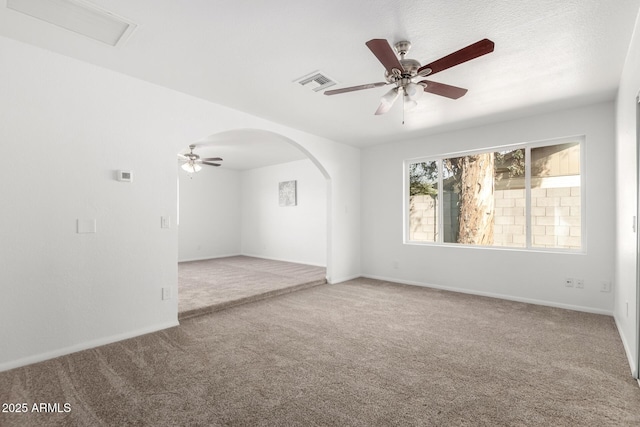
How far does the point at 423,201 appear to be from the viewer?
5.44 metres

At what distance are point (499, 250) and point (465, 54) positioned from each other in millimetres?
3376

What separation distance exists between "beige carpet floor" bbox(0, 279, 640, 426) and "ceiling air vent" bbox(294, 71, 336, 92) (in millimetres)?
2563

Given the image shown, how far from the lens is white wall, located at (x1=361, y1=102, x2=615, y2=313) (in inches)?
148

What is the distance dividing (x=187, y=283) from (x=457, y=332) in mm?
4128

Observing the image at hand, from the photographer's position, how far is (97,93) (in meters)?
2.86

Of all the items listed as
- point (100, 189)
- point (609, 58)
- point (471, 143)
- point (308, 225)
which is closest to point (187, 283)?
point (100, 189)

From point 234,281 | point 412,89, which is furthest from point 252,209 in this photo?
point 412,89

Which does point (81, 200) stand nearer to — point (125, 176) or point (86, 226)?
point (86, 226)

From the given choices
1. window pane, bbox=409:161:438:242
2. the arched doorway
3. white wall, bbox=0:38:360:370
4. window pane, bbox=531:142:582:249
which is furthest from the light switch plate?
window pane, bbox=531:142:582:249

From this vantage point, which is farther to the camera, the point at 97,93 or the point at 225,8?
the point at 97,93

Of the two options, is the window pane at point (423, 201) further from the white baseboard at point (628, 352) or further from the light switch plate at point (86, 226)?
the light switch plate at point (86, 226)

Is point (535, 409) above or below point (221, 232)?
below

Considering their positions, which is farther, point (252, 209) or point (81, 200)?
point (252, 209)

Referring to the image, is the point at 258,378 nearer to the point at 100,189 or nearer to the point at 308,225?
the point at 100,189
